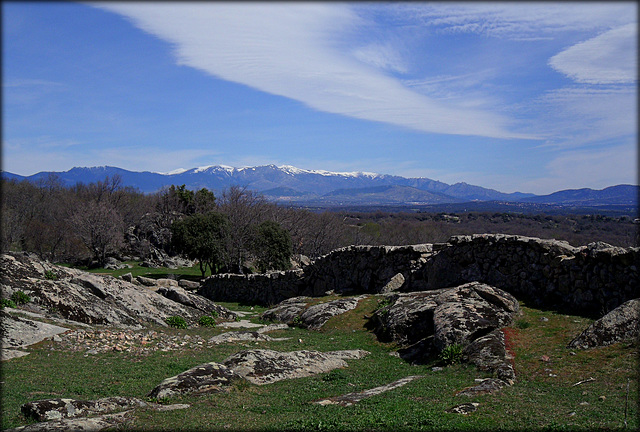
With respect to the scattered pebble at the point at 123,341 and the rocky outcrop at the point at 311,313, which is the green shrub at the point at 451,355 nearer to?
the rocky outcrop at the point at 311,313

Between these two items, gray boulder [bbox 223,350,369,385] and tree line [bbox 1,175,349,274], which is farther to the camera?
tree line [bbox 1,175,349,274]

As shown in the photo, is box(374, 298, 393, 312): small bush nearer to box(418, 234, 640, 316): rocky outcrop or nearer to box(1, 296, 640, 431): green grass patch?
box(418, 234, 640, 316): rocky outcrop

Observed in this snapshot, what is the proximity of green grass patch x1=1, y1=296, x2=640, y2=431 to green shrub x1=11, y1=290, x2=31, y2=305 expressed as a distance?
3.41m

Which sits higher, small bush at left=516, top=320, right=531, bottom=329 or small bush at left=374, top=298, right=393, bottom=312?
small bush at left=516, top=320, right=531, bottom=329

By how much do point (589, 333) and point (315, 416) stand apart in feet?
24.3

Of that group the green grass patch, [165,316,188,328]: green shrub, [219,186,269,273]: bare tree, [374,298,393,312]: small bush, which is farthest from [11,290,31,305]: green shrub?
[219,186,269,273]: bare tree

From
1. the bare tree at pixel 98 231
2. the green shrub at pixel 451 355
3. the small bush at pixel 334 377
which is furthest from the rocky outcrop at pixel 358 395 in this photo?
the bare tree at pixel 98 231

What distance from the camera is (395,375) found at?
10.9 meters

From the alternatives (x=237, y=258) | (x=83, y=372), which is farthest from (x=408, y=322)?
(x=237, y=258)

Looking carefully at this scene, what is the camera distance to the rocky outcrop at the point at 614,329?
1027cm

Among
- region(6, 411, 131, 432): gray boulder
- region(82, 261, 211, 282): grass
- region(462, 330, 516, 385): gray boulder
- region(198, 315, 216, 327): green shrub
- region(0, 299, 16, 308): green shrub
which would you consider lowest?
region(82, 261, 211, 282): grass

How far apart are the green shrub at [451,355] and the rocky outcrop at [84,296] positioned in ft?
36.0

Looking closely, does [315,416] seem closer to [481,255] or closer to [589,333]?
[589,333]

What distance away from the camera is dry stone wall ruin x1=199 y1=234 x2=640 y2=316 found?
13281 millimetres
